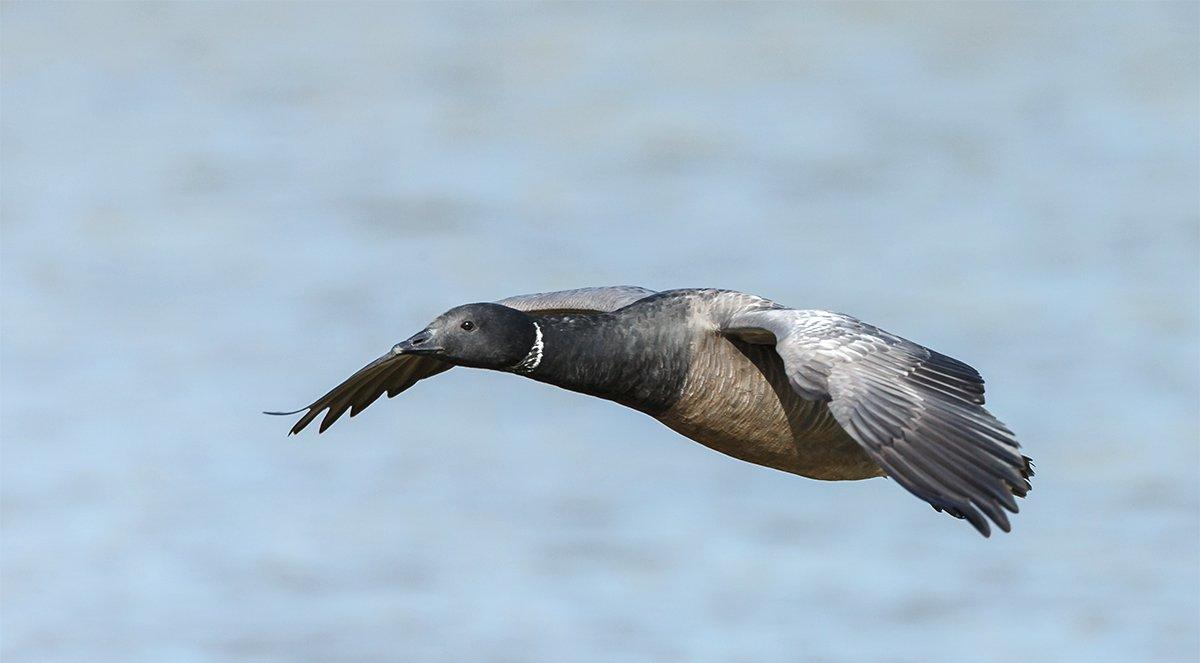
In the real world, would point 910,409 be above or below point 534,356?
below

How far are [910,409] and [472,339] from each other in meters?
2.46

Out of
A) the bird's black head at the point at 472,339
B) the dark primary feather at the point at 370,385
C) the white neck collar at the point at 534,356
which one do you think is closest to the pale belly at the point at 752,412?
the white neck collar at the point at 534,356

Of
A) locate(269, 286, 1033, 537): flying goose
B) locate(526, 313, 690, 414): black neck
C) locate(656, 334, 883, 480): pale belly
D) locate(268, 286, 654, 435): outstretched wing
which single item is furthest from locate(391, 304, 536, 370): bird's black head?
locate(268, 286, 654, 435): outstretched wing

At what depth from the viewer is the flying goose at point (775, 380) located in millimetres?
9336

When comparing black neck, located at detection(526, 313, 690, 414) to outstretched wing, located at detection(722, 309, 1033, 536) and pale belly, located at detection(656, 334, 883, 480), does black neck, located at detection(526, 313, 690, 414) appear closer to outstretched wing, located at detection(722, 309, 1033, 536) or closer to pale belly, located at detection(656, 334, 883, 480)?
pale belly, located at detection(656, 334, 883, 480)

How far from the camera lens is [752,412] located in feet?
35.8

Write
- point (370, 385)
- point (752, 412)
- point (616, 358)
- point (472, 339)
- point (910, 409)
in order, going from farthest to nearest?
1. point (370, 385)
2. point (752, 412)
3. point (616, 358)
4. point (472, 339)
5. point (910, 409)

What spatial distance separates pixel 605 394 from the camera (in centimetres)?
1085

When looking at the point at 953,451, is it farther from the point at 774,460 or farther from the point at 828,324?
the point at 774,460

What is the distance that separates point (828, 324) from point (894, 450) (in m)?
1.01

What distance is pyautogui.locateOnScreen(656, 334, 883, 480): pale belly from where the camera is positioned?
427 inches

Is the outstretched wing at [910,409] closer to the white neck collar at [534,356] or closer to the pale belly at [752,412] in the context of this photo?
the pale belly at [752,412]

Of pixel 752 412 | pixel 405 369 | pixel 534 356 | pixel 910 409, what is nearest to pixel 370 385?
pixel 405 369

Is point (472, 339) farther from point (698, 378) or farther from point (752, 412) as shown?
point (752, 412)
